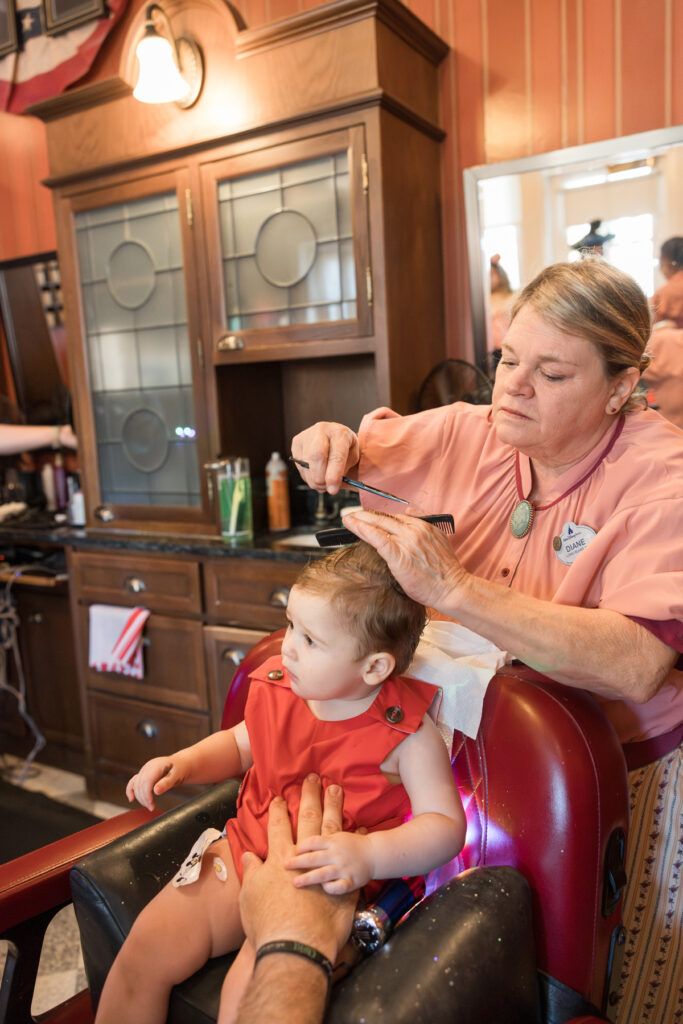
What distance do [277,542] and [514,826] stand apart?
1.59 metres

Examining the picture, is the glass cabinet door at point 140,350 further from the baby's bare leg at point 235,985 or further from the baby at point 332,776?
the baby's bare leg at point 235,985

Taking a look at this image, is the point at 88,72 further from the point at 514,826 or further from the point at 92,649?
the point at 514,826

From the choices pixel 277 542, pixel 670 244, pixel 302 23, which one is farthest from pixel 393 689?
pixel 302 23

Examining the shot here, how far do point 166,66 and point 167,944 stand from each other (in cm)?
241

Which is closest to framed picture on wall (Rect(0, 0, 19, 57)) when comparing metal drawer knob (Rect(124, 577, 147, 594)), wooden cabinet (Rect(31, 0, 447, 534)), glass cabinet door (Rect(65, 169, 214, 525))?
wooden cabinet (Rect(31, 0, 447, 534))

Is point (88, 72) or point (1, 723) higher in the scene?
point (88, 72)

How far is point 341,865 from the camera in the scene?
1007mm

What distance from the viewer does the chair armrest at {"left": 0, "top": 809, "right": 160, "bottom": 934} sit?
120 centimetres

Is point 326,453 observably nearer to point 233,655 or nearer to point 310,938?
point 310,938

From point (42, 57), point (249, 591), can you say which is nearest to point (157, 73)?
point (42, 57)

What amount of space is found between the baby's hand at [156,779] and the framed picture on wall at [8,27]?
3.62 metres

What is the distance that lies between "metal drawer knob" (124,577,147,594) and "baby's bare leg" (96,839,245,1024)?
176cm

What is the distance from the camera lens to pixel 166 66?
2.40 meters

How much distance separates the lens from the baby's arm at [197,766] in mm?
1243
